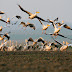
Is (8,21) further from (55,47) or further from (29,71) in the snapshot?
(29,71)

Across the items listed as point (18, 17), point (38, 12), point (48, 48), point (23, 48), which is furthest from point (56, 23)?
point (23, 48)

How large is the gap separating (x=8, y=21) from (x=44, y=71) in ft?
61.6

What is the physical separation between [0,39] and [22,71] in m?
24.9

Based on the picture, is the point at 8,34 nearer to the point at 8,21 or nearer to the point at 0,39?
the point at 0,39

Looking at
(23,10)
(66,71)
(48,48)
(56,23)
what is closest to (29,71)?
(66,71)

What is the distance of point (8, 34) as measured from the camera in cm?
3347

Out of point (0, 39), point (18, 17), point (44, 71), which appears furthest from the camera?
point (0, 39)

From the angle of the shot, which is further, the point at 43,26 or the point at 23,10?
the point at 43,26

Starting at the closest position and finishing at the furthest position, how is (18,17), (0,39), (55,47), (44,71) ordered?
(44,71) < (18,17) < (0,39) < (55,47)

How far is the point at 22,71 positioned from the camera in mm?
8938

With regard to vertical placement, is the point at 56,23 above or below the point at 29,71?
above

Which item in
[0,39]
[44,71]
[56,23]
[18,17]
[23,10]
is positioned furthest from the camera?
[0,39]

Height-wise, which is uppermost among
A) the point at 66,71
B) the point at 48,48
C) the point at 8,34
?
the point at 8,34

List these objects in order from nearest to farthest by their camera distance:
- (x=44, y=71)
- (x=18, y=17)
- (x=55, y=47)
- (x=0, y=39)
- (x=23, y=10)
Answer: (x=44, y=71)
(x=23, y=10)
(x=18, y=17)
(x=0, y=39)
(x=55, y=47)
